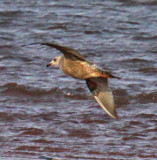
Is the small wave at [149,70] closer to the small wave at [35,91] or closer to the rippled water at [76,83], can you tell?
the rippled water at [76,83]

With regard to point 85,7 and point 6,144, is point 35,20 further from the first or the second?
point 6,144

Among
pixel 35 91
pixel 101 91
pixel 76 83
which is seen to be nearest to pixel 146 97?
pixel 76 83

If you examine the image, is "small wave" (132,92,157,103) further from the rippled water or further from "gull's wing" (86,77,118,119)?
"gull's wing" (86,77,118,119)

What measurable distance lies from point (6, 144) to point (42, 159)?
0.61 metres

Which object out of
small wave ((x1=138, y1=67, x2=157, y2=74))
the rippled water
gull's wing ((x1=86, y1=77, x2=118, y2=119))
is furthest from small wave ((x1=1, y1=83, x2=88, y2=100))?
gull's wing ((x1=86, y1=77, x2=118, y2=119))

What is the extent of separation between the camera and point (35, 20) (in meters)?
12.1

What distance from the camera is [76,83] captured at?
901 centimetres

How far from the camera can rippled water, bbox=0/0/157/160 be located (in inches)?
260

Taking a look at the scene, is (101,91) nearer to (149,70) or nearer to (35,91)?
(35,91)

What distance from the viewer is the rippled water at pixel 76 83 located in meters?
6.61

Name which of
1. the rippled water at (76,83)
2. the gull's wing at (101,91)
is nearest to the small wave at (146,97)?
the rippled water at (76,83)

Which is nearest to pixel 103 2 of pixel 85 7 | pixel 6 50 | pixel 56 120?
pixel 85 7

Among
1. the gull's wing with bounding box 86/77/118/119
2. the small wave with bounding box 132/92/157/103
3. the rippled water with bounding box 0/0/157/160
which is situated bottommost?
the small wave with bounding box 132/92/157/103

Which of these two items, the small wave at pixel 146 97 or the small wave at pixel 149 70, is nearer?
the small wave at pixel 146 97
